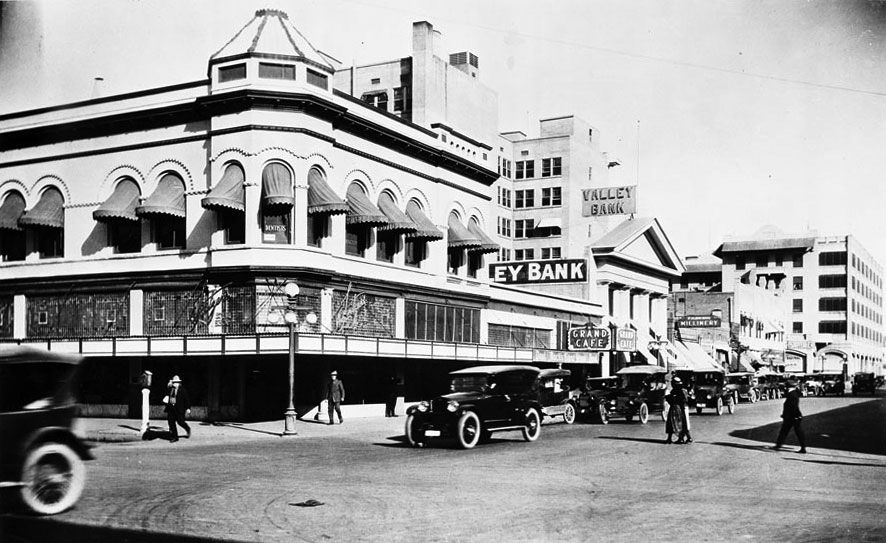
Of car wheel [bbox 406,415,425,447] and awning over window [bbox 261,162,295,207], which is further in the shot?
awning over window [bbox 261,162,295,207]

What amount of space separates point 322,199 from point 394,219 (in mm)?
4806

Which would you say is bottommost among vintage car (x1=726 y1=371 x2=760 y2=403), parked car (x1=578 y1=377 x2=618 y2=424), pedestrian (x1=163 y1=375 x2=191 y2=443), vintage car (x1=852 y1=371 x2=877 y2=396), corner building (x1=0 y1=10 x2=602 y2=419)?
vintage car (x1=852 y1=371 x2=877 y2=396)

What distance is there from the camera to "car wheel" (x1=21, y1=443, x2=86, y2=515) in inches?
402

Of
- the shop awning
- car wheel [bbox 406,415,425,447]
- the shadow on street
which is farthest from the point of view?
the shop awning

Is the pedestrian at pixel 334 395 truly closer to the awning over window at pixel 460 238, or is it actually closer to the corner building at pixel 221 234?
the corner building at pixel 221 234

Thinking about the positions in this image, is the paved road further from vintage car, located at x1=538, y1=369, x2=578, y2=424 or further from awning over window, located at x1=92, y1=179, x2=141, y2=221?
awning over window, located at x1=92, y1=179, x2=141, y2=221

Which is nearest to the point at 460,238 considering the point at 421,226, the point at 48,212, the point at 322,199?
the point at 421,226

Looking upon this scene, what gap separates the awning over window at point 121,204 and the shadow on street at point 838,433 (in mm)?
22200

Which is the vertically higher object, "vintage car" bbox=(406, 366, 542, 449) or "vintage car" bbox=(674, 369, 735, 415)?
"vintage car" bbox=(406, 366, 542, 449)

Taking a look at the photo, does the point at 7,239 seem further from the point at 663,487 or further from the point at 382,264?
the point at 663,487

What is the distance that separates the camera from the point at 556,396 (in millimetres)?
40406

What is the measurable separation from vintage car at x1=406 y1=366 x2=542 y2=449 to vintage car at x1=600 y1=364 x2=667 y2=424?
770 centimetres

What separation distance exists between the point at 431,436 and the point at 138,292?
1509 cm

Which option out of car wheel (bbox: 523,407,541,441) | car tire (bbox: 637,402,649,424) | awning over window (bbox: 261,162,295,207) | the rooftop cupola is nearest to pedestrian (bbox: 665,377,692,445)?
car wheel (bbox: 523,407,541,441)
